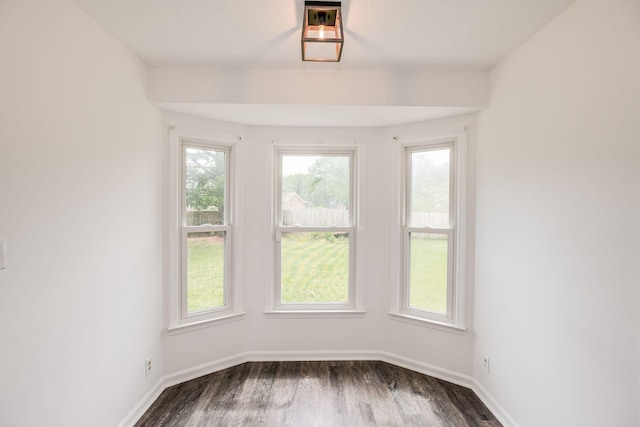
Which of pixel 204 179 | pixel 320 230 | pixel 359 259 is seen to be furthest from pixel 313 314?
pixel 204 179

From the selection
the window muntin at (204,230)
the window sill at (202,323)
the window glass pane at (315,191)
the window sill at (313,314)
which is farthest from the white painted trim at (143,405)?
→ the window glass pane at (315,191)

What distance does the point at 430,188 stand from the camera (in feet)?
9.47

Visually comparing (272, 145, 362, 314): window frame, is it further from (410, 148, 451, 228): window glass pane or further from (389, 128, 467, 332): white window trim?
(410, 148, 451, 228): window glass pane

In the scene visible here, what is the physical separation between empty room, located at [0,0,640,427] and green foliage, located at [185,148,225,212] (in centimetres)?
2

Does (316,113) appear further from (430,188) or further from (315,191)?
(430,188)

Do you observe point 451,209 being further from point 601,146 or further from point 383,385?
point 383,385

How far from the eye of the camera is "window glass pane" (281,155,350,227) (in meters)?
3.11

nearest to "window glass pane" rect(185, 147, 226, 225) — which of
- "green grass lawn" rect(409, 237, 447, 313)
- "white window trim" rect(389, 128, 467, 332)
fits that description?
"white window trim" rect(389, 128, 467, 332)

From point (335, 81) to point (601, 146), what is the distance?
65.4 inches

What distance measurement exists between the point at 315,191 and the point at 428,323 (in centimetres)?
159

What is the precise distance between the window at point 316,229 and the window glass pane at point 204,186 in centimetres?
56

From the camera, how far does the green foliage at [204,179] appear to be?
275 centimetres

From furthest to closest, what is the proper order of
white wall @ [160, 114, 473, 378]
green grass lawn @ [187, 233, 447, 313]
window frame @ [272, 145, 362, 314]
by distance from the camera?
window frame @ [272, 145, 362, 314] < white wall @ [160, 114, 473, 378] < green grass lawn @ [187, 233, 447, 313]

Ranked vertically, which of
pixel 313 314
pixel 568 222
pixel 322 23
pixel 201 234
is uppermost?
pixel 322 23
